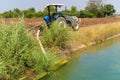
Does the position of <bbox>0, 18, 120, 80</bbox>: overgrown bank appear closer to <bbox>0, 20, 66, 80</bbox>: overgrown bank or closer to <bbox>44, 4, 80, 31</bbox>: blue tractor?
<bbox>0, 20, 66, 80</bbox>: overgrown bank

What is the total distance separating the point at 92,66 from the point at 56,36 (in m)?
2.39

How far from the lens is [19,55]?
33.4 feet

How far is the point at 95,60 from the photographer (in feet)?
48.3

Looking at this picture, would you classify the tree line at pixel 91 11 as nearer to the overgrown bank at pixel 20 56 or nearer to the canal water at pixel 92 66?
the canal water at pixel 92 66

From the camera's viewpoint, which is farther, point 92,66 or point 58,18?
point 58,18

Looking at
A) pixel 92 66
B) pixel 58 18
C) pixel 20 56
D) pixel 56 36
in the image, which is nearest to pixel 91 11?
pixel 58 18

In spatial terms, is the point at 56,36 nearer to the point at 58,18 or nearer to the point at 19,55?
the point at 58,18

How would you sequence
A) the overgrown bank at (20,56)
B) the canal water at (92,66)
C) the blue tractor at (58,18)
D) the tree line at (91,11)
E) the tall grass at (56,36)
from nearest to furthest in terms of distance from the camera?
the overgrown bank at (20,56), the canal water at (92,66), the tall grass at (56,36), the blue tractor at (58,18), the tree line at (91,11)

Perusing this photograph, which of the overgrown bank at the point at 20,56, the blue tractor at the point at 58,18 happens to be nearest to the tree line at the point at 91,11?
the blue tractor at the point at 58,18

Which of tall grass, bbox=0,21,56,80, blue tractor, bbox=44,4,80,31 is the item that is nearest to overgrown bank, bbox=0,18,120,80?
tall grass, bbox=0,21,56,80

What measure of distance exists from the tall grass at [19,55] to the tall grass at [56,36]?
104 inches

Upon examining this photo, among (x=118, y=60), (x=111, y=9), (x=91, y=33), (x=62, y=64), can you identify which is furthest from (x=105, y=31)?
(x=111, y=9)

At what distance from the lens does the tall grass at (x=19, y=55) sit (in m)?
9.67

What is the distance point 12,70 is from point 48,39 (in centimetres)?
481
